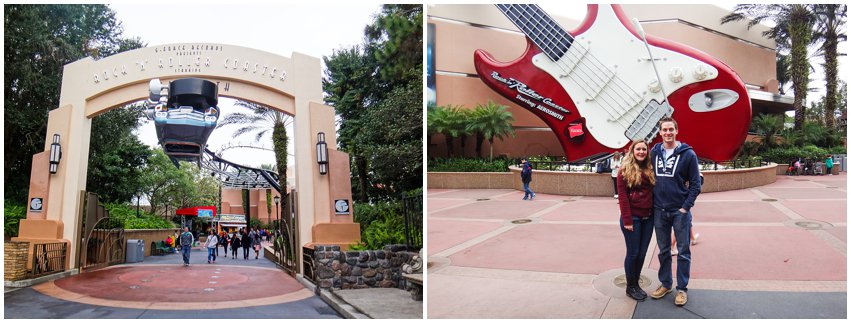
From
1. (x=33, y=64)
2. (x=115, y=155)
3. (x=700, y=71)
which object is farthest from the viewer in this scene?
(x=115, y=155)

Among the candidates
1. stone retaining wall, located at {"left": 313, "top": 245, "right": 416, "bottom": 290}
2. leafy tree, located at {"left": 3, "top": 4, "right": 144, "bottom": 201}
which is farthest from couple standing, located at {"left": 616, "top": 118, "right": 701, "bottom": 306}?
leafy tree, located at {"left": 3, "top": 4, "right": 144, "bottom": 201}

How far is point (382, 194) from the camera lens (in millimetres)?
15711

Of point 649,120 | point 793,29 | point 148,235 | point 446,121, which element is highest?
point 793,29

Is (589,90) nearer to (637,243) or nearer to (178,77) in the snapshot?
(178,77)

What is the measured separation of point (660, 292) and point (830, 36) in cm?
1221

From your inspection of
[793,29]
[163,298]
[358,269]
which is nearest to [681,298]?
[358,269]

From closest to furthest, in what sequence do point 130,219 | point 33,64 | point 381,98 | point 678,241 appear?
point 678,241 → point 33,64 → point 381,98 → point 130,219

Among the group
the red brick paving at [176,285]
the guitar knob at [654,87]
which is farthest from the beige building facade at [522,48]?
the red brick paving at [176,285]

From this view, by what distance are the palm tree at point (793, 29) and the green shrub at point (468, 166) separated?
9.11 m

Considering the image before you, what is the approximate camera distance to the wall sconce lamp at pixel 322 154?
Answer: 30.7 feet

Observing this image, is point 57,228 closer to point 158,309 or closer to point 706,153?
point 158,309

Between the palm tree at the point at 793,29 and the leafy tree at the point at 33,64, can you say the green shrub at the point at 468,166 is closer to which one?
the palm tree at the point at 793,29

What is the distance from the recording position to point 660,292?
3684mm

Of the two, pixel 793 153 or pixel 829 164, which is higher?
pixel 793 153
